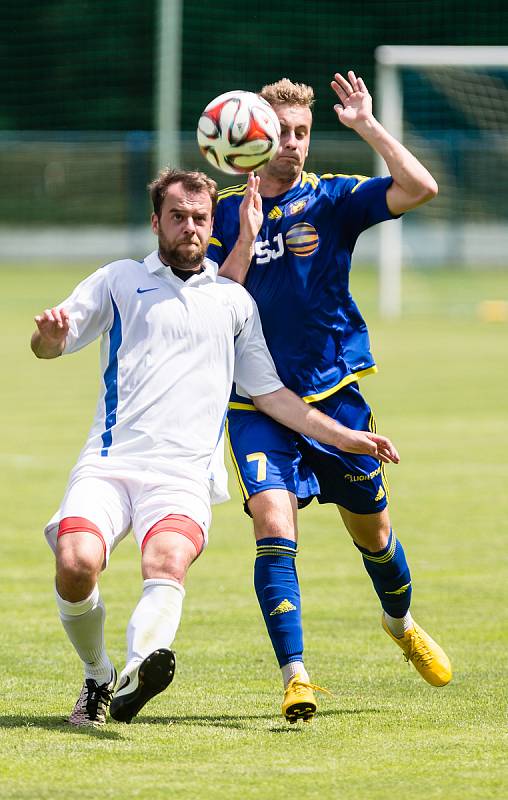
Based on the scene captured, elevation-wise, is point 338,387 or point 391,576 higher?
point 338,387

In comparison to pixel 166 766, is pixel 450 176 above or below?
below

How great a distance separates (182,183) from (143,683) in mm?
1911

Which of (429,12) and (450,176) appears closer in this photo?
(450,176)

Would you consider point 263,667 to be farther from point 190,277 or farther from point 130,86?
point 130,86

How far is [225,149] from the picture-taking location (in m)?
6.07

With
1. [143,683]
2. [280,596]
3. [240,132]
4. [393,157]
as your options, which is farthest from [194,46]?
[143,683]

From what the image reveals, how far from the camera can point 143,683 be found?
5008mm

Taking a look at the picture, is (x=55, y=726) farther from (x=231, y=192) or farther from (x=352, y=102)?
(x=352, y=102)

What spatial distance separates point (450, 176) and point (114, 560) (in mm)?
24106

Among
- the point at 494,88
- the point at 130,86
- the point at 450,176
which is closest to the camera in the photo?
the point at 494,88

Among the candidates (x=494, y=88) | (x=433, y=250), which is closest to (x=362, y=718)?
(x=494, y=88)

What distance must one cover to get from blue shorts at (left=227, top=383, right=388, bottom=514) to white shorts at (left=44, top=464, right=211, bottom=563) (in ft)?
1.55

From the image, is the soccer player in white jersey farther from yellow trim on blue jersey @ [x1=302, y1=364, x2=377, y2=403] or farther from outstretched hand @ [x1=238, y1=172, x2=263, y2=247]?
yellow trim on blue jersey @ [x1=302, y1=364, x2=377, y2=403]

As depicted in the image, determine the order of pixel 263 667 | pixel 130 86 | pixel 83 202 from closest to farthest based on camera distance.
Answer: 1. pixel 263 667
2. pixel 83 202
3. pixel 130 86
